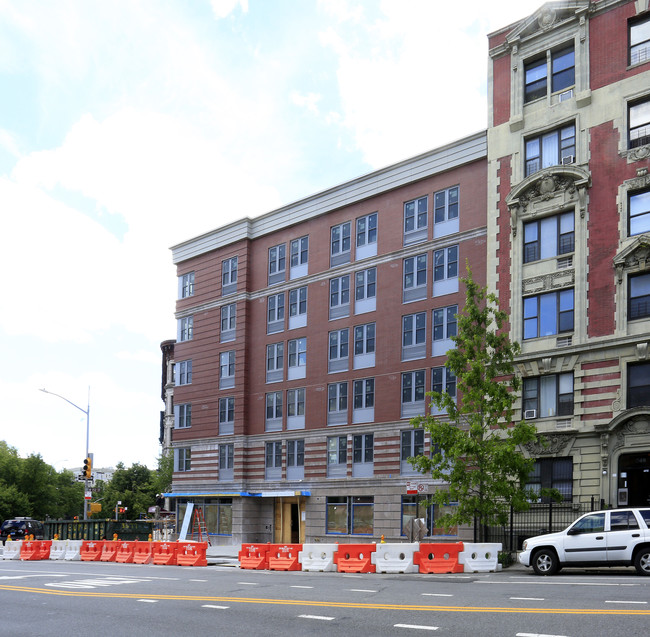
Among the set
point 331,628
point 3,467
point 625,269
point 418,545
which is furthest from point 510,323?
point 3,467

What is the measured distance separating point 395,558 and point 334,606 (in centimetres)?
1104

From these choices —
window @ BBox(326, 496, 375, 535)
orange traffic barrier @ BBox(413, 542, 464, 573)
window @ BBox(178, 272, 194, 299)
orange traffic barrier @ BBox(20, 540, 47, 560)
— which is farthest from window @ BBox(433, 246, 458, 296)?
orange traffic barrier @ BBox(20, 540, 47, 560)

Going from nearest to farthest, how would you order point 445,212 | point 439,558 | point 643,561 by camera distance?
1. point 643,561
2. point 439,558
3. point 445,212

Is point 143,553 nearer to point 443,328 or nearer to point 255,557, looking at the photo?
point 255,557

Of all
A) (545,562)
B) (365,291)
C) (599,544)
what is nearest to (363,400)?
(365,291)

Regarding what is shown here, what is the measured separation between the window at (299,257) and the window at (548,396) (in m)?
17.8

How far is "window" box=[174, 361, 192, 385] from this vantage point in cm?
5484

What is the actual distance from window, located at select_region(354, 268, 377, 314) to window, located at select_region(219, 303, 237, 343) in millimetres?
10023

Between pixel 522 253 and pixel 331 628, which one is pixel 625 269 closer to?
pixel 522 253

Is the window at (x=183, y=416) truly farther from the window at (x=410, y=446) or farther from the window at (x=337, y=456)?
the window at (x=410, y=446)

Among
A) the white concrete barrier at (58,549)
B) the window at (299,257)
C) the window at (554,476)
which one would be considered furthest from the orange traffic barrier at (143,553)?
the window at (299,257)

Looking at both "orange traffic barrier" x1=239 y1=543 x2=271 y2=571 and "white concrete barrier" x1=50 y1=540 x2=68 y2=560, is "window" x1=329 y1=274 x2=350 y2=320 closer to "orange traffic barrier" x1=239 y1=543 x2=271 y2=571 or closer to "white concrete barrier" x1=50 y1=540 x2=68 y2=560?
"white concrete barrier" x1=50 y1=540 x2=68 y2=560

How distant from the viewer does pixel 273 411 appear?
49.1m

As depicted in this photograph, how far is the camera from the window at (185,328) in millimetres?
55156
